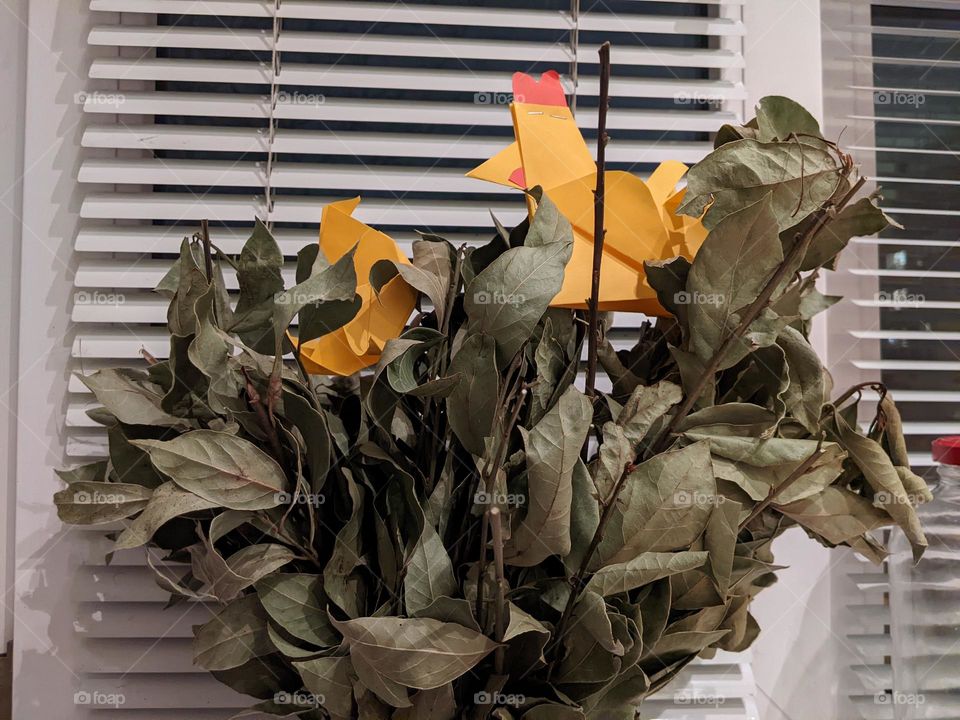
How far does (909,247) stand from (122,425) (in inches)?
34.8

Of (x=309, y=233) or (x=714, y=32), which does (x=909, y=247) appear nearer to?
(x=714, y=32)

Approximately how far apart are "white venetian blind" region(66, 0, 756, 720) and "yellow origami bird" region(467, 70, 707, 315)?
22cm

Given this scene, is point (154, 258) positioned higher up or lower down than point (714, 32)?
lower down

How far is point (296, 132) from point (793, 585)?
2.44ft

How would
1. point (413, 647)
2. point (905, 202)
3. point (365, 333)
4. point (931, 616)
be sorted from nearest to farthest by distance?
point (413, 647) < point (365, 333) < point (931, 616) < point (905, 202)

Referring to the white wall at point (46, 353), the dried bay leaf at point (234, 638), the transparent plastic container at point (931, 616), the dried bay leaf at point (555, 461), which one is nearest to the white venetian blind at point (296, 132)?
the white wall at point (46, 353)

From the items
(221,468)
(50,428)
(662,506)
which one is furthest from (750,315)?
(50,428)

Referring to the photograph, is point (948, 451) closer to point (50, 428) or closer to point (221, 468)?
point (221, 468)

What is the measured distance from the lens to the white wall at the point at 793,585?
2.84ft

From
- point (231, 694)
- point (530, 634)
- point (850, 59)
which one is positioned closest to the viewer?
point (530, 634)

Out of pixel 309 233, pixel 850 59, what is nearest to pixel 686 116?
pixel 850 59

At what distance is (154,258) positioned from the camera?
86 cm

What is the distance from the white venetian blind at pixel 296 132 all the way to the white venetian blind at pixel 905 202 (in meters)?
0.17

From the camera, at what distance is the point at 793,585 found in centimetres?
87
